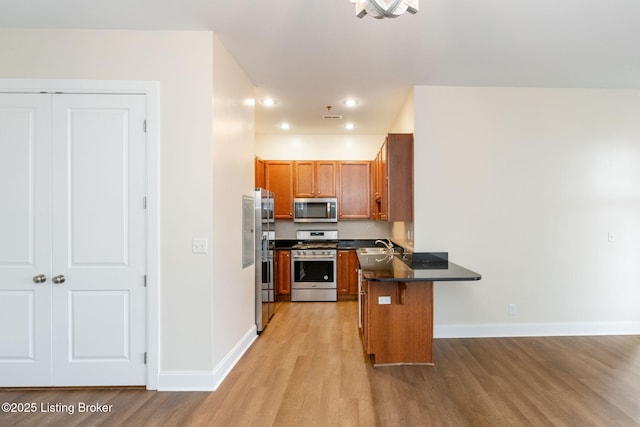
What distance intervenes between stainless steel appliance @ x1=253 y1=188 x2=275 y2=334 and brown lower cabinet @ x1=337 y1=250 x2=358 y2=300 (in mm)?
1327

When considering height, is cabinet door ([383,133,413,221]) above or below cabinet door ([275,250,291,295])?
above

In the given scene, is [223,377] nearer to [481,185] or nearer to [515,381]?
[515,381]

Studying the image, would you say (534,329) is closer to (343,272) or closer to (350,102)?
(343,272)

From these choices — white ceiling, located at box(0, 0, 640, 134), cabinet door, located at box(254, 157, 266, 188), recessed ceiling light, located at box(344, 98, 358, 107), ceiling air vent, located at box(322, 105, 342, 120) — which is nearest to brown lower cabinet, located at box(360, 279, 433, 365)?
white ceiling, located at box(0, 0, 640, 134)

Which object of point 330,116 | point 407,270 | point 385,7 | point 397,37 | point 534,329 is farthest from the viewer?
point 330,116

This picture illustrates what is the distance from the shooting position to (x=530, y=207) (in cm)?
352

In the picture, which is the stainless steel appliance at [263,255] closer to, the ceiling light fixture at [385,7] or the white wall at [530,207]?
the white wall at [530,207]

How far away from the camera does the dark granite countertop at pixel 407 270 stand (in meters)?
2.46

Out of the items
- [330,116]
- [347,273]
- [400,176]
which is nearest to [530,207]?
[400,176]

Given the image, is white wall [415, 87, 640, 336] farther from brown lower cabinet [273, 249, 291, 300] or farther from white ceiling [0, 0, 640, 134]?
brown lower cabinet [273, 249, 291, 300]

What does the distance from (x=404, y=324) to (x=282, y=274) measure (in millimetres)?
2637

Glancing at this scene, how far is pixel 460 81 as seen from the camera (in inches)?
132

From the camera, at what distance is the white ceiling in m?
2.16

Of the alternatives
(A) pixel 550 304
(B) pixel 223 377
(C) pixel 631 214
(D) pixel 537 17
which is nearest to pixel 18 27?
(B) pixel 223 377
